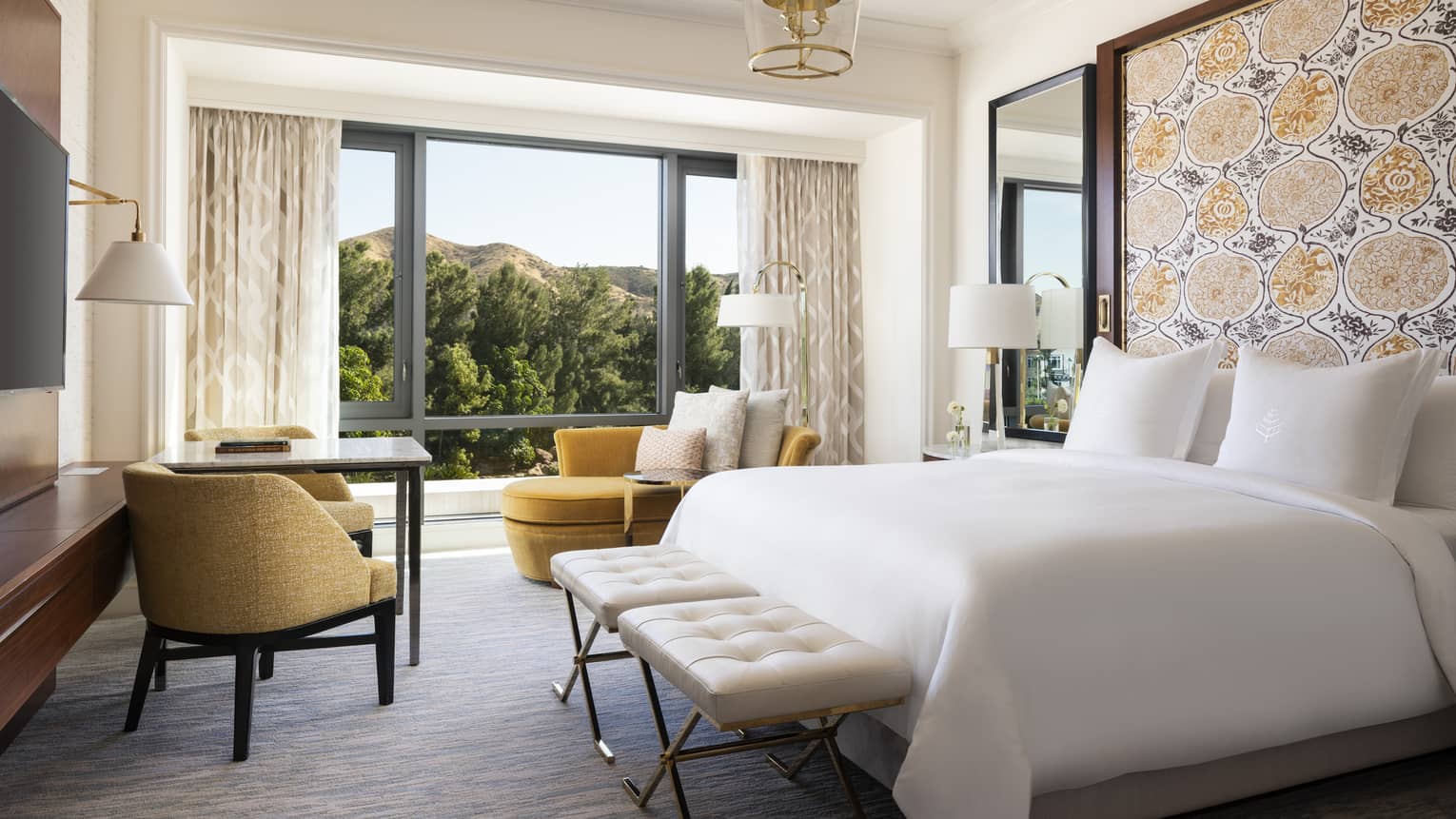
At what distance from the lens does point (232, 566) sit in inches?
106

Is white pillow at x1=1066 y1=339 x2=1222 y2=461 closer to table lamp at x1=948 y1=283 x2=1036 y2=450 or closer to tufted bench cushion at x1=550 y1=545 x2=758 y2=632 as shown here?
table lamp at x1=948 y1=283 x2=1036 y2=450

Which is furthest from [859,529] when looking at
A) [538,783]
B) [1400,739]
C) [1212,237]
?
[1212,237]

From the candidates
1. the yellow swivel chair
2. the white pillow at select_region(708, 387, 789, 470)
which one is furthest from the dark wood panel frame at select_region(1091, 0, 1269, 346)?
the yellow swivel chair

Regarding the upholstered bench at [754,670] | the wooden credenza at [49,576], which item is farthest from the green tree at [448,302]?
the upholstered bench at [754,670]

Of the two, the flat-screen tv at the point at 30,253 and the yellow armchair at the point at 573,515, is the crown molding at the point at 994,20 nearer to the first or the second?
the yellow armchair at the point at 573,515

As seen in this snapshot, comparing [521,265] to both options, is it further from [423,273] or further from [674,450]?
[674,450]

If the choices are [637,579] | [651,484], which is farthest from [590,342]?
[637,579]

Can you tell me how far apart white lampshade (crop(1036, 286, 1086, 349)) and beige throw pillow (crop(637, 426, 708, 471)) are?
184 centimetres

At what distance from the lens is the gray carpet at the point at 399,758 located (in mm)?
2404

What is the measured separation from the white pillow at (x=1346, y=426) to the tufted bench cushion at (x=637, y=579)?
66.7 inches

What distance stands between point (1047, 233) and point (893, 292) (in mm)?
1381

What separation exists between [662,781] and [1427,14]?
347cm

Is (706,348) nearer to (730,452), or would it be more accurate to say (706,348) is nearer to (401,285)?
(730,452)

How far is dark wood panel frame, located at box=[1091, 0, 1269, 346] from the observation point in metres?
4.55
